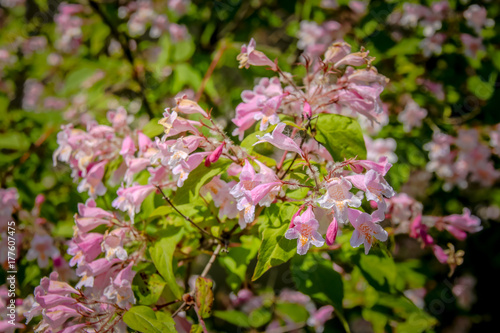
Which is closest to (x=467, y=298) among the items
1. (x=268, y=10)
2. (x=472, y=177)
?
(x=472, y=177)

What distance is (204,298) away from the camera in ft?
3.47

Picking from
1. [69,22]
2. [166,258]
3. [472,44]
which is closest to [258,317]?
[166,258]

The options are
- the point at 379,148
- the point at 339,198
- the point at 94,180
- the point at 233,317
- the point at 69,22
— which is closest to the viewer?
the point at 339,198

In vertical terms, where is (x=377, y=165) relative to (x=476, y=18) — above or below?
above

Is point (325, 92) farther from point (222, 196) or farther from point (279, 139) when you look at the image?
point (222, 196)

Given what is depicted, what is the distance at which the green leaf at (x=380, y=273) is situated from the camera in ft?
4.32

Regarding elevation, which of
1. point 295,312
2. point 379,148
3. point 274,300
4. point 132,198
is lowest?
point 274,300

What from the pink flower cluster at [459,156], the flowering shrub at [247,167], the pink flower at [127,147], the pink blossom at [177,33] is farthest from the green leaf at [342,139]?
the pink blossom at [177,33]

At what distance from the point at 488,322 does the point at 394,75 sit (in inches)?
85.3

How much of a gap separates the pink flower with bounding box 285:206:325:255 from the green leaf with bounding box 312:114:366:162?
10.3 inches

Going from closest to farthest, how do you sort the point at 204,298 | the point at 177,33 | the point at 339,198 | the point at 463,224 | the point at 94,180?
the point at 339,198 < the point at 204,298 < the point at 94,180 < the point at 463,224 < the point at 177,33

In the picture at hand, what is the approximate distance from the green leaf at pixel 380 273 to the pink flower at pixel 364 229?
478mm

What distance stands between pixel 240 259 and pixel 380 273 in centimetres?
Result: 48

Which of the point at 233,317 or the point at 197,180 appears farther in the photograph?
the point at 233,317
